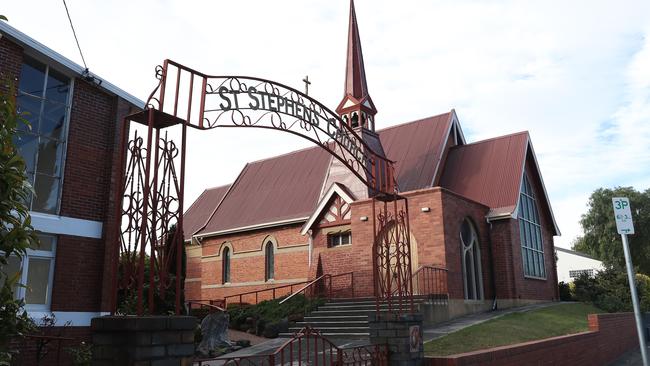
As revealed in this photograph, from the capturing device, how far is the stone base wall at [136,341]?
4.91 meters

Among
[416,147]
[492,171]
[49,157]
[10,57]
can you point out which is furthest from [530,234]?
[10,57]

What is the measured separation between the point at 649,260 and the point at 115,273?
50888 mm

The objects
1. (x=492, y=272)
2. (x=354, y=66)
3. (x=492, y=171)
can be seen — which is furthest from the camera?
(x=354, y=66)

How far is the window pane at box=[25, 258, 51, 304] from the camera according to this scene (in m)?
12.4

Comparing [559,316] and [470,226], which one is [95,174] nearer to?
[470,226]

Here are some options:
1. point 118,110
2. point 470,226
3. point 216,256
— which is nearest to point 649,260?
point 470,226

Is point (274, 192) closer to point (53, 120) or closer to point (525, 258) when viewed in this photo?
point (525, 258)

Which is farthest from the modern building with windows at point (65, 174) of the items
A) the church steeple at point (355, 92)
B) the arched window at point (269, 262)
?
the arched window at point (269, 262)

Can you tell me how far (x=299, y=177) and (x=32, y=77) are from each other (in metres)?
16.5

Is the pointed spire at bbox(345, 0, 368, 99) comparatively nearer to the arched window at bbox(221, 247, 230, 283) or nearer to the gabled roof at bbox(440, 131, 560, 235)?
the gabled roof at bbox(440, 131, 560, 235)

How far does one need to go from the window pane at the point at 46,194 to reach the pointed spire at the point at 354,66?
13832mm

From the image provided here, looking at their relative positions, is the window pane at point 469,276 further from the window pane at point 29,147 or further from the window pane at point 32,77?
the window pane at point 32,77

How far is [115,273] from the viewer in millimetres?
5496

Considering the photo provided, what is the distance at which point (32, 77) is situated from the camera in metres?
13.1
